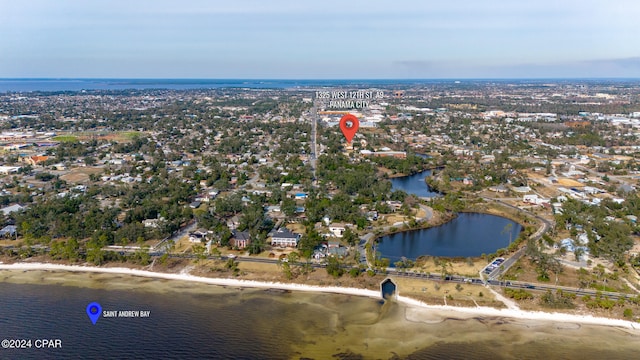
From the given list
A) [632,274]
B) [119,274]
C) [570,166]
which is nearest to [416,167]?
[570,166]

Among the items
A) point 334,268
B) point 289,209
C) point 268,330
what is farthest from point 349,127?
point 268,330

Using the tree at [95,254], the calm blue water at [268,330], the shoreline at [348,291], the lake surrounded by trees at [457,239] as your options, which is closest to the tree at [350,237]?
the lake surrounded by trees at [457,239]

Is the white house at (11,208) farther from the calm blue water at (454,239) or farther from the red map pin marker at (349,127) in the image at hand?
the red map pin marker at (349,127)

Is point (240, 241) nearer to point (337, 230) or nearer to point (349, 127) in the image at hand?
point (337, 230)

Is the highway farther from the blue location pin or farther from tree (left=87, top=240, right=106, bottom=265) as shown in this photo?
tree (left=87, top=240, right=106, bottom=265)

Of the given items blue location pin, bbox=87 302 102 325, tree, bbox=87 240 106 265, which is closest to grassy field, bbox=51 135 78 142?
tree, bbox=87 240 106 265

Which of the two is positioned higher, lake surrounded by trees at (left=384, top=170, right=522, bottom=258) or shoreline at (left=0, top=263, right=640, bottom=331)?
lake surrounded by trees at (left=384, top=170, right=522, bottom=258)

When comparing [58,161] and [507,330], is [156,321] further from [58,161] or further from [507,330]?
[58,161]
